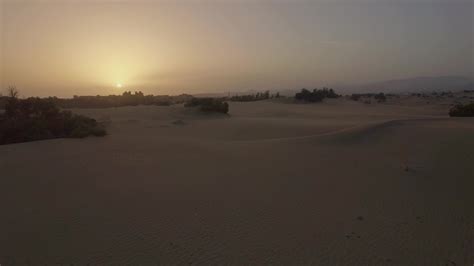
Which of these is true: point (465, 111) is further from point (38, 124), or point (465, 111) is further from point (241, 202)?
point (38, 124)

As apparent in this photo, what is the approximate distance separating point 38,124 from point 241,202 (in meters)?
8.48

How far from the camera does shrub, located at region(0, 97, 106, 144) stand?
36.0 ft

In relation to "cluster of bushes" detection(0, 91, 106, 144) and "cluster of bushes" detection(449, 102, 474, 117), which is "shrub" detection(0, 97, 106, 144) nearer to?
"cluster of bushes" detection(0, 91, 106, 144)

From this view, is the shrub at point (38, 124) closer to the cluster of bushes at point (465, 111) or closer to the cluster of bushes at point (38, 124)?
the cluster of bushes at point (38, 124)

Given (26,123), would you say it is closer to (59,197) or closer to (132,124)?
(132,124)

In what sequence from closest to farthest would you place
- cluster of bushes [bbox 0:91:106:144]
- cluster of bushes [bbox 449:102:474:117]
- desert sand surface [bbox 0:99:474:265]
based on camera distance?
desert sand surface [bbox 0:99:474:265], cluster of bushes [bbox 0:91:106:144], cluster of bushes [bbox 449:102:474:117]

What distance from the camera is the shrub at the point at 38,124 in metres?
11.0

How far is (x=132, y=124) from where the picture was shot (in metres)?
15.3

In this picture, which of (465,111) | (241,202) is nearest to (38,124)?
(241,202)

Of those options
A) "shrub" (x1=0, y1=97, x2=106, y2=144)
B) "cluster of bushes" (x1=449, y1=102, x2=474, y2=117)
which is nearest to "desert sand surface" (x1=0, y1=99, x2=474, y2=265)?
"shrub" (x1=0, y1=97, x2=106, y2=144)

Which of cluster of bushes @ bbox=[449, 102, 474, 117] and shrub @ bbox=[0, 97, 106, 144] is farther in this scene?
cluster of bushes @ bbox=[449, 102, 474, 117]

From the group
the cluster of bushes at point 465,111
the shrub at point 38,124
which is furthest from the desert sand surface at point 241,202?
the cluster of bushes at point 465,111

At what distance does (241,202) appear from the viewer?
5.62 meters

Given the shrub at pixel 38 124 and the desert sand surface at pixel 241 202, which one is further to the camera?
the shrub at pixel 38 124
